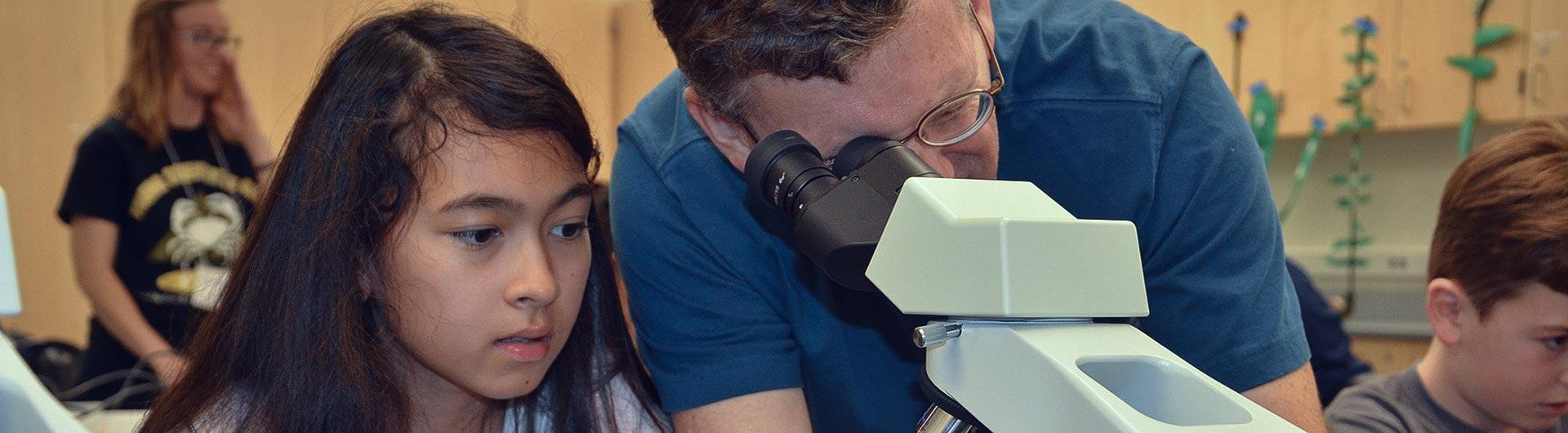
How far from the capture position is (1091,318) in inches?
25.2

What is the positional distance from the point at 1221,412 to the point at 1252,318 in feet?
1.52

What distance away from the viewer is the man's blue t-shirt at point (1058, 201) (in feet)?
3.32

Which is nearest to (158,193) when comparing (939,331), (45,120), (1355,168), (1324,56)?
(45,120)

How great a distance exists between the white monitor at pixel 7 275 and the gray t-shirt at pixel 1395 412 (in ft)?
4.81

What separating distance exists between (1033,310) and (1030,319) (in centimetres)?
2

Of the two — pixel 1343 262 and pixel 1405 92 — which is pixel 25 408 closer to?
pixel 1405 92

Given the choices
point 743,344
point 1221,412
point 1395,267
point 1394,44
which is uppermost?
point 1221,412

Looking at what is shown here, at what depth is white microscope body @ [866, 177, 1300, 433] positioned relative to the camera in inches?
22.6

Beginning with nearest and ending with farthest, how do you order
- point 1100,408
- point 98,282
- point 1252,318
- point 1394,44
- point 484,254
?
point 1100,408, point 1252,318, point 484,254, point 98,282, point 1394,44

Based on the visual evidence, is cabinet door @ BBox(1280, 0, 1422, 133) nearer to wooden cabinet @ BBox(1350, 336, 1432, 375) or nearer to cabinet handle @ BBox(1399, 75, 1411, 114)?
cabinet handle @ BBox(1399, 75, 1411, 114)

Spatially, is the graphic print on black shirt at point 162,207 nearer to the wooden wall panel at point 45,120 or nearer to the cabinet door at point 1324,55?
the wooden wall panel at point 45,120

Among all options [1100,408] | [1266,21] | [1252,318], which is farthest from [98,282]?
[1266,21]

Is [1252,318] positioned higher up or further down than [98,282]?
higher up

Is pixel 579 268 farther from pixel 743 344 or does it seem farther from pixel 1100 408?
pixel 1100 408
